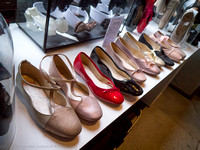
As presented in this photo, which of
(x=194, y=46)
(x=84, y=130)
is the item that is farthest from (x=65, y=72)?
(x=194, y=46)

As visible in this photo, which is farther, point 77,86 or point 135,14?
point 135,14

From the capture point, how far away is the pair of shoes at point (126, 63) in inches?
27.6

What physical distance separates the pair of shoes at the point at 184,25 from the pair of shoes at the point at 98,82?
96 centimetres

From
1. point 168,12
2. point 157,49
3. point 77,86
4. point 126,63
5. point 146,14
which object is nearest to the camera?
point 77,86

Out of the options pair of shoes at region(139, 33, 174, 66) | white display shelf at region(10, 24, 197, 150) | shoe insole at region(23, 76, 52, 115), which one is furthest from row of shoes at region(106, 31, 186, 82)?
shoe insole at region(23, 76, 52, 115)

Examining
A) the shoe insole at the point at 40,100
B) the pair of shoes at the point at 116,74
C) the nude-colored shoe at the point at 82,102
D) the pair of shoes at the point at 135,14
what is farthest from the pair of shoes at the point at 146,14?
the shoe insole at the point at 40,100

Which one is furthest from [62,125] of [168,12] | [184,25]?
[168,12]

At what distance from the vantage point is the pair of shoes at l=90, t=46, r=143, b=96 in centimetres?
60

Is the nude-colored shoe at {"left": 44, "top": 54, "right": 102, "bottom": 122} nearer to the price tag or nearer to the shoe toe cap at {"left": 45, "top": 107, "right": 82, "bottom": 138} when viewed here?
the shoe toe cap at {"left": 45, "top": 107, "right": 82, "bottom": 138}

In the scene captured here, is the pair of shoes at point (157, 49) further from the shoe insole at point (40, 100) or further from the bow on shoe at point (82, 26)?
the shoe insole at point (40, 100)

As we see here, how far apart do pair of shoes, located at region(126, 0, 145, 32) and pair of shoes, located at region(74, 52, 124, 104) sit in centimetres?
63

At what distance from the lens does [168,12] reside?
1.39 m

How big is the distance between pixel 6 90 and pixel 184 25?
1.32 metres

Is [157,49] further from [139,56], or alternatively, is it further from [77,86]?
[77,86]
